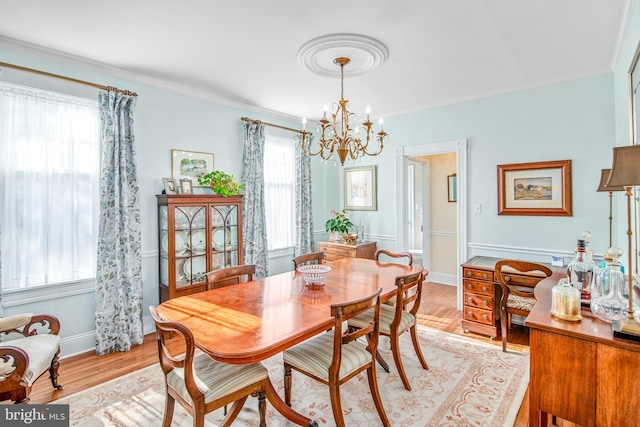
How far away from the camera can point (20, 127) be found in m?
2.68

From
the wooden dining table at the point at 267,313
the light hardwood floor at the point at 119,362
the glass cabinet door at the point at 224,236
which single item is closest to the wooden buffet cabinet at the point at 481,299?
the light hardwood floor at the point at 119,362

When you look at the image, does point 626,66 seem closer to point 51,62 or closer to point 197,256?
point 197,256

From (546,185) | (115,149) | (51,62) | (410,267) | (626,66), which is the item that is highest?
(51,62)

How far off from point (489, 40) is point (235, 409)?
3.26 meters

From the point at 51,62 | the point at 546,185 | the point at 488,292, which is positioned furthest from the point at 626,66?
the point at 51,62

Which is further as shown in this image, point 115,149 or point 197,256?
point 197,256

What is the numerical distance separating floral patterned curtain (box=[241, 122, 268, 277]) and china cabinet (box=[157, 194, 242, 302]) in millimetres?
456

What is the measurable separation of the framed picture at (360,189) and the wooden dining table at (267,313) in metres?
2.47

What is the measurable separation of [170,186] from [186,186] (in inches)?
6.7

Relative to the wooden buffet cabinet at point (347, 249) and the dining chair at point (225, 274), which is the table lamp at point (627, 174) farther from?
the wooden buffet cabinet at point (347, 249)

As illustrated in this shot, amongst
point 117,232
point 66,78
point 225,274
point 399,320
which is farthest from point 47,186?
point 399,320

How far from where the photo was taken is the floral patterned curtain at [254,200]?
4.25m

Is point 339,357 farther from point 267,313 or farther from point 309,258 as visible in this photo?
point 309,258

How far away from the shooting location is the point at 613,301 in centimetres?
153
